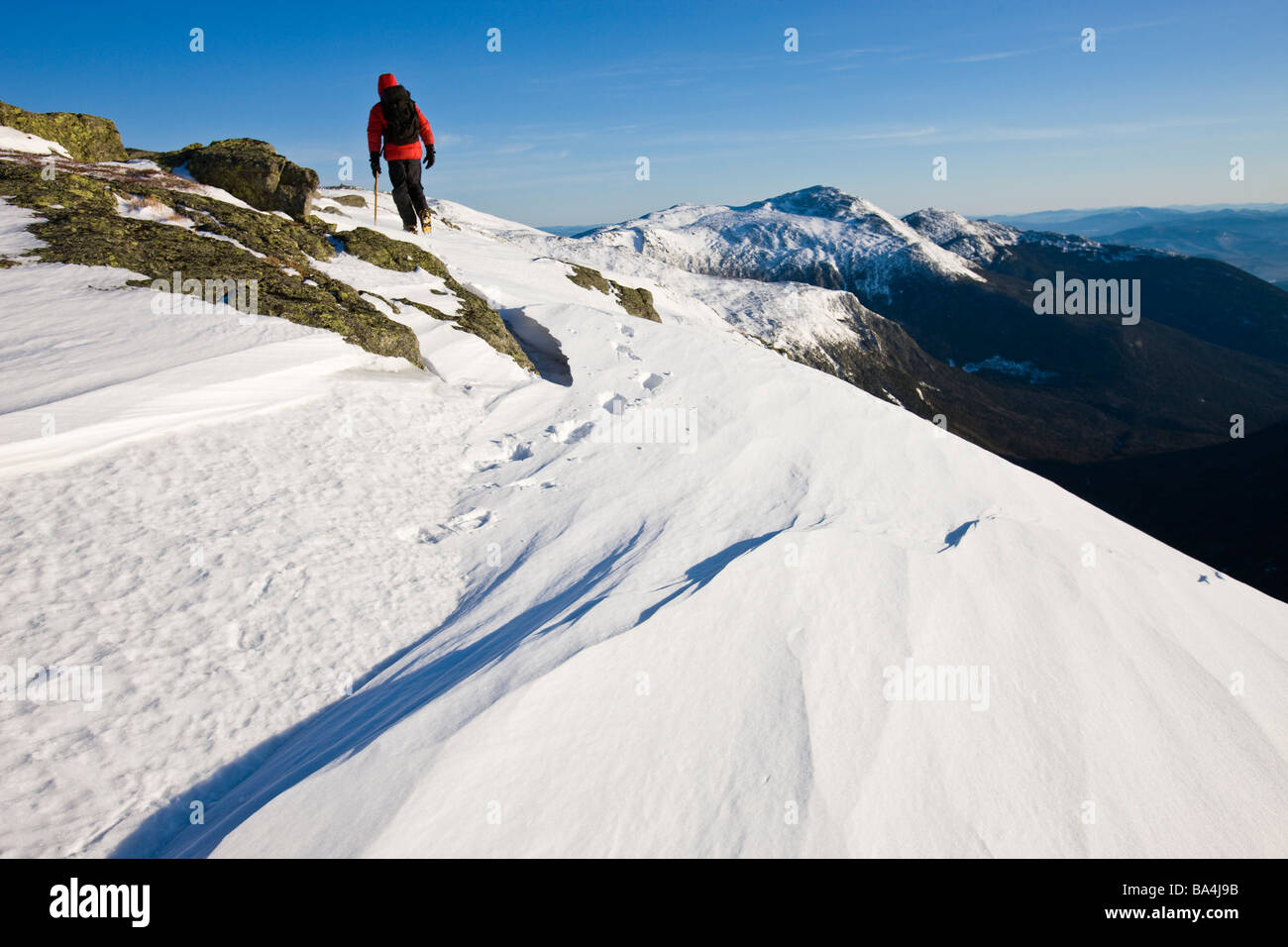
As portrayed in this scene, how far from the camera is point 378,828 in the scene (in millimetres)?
3594

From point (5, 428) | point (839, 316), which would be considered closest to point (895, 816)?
point (5, 428)

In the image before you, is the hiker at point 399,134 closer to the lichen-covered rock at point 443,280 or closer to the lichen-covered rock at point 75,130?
the lichen-covered rock at point 443,280

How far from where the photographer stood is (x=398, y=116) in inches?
540

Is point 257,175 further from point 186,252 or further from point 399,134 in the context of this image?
point 186,252

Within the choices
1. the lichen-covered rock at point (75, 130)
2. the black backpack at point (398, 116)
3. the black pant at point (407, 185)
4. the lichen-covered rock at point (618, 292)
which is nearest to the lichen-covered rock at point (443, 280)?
the black pant at point (407, 185)

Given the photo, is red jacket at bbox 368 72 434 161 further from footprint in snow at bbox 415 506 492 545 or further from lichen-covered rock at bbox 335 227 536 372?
footprint in snow at bbox 415 506 492 545

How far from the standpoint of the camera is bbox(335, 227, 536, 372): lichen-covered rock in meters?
13.4

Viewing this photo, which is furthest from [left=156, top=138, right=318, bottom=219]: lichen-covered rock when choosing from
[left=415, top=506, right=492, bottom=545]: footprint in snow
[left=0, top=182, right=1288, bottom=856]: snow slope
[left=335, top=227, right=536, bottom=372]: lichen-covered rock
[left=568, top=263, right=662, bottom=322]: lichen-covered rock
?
[left=415, top=506, right=492, bottom=545]: footprint in snow

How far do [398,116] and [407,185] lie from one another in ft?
7.47

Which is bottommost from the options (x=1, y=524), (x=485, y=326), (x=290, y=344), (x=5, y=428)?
(x=1, y=524)

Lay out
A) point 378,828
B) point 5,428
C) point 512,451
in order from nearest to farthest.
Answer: point 378,828, point 5,428, point 512,451

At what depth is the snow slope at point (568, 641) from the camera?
3963 millimetres
